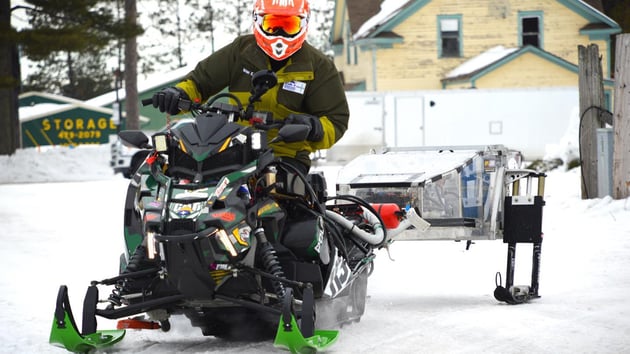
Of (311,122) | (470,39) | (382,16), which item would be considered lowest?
(311,122)

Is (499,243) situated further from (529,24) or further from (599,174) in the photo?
(529,24)

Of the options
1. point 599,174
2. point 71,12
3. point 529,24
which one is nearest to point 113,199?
point 599,174

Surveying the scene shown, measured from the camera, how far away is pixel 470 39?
1748 inches

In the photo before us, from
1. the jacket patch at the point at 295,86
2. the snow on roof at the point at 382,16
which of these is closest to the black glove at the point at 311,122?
the jacket patch at the point at 295,86

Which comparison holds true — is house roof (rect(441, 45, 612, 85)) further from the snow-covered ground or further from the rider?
the rider

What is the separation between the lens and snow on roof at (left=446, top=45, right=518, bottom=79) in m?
42.7

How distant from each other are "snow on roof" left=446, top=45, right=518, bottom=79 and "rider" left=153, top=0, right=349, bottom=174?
3561 cm

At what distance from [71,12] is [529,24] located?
66.5ft

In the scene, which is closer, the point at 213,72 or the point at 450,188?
the point at 213,72

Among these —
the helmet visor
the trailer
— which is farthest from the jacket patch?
the trailer

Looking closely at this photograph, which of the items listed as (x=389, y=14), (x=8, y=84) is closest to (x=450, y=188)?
(x=8, y=84)

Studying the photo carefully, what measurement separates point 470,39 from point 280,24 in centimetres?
3815

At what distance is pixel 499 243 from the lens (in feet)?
41.7

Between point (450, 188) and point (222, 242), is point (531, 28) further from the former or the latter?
point (222, 242)
